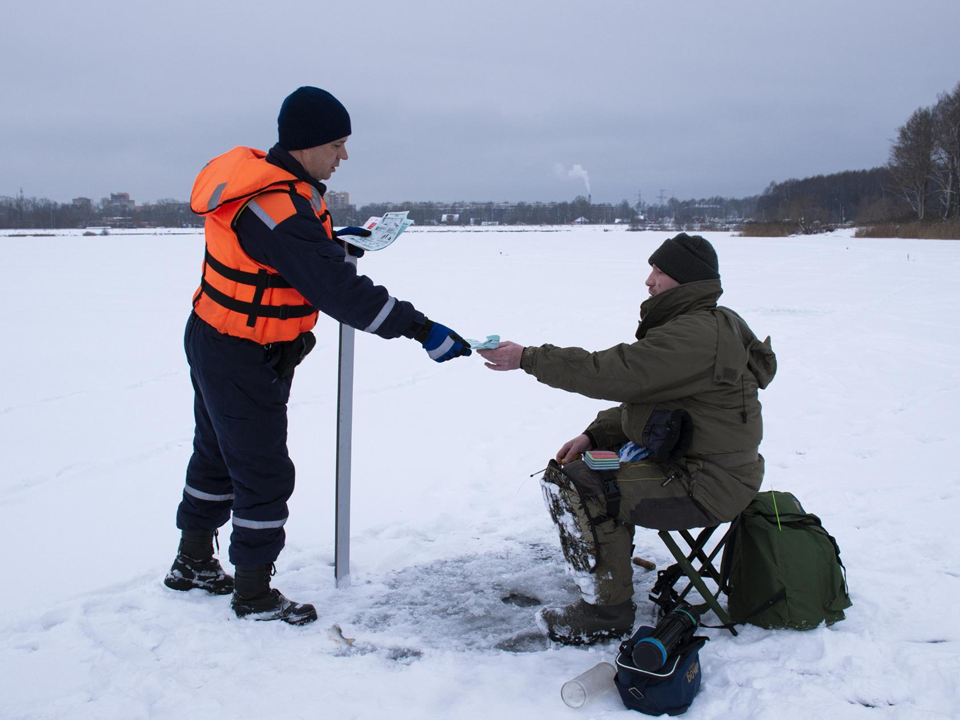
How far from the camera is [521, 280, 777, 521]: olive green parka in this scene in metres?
2.51

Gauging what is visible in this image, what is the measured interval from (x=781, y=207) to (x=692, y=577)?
8939cm

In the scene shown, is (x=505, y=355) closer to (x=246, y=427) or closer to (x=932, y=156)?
(x=246, y=427)

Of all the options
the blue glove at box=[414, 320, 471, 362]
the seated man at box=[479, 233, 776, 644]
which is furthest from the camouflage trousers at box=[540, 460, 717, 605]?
the blue glove at box=[414, 320, 471, 362]

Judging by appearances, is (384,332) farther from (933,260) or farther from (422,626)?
(933,260)

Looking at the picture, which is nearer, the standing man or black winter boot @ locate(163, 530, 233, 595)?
the standing man

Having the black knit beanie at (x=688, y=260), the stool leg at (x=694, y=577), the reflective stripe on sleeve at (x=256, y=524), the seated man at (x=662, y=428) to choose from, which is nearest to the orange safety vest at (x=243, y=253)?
the reflective stripe on sleeve at (x=256, y=524)


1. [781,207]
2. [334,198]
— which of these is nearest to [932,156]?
[781,207]

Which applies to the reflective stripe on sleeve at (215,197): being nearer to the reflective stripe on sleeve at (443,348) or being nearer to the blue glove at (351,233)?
the blue glove at (351,233)

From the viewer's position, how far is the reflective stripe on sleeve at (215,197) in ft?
8.08

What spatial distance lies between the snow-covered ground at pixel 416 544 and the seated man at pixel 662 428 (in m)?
0.32

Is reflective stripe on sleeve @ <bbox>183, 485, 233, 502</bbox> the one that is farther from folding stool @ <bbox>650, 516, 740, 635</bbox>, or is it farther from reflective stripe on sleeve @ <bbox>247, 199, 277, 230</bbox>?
folding stool @ <bbox>650, 516, 740, 635</bbox>

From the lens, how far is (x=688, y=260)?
267 cm

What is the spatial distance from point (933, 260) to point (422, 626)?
2280 cm

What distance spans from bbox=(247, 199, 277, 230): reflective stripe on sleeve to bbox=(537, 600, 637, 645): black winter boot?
74.3 inches
